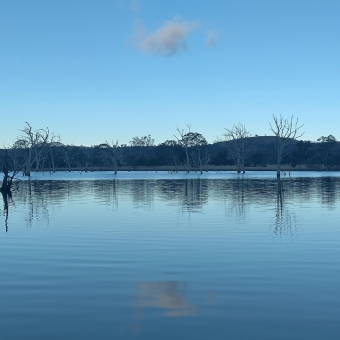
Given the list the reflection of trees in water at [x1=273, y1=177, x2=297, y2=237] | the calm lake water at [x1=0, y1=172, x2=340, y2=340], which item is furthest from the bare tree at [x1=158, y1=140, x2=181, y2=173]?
the calm lake water at [x1=0, y1=172, x2=340, y2=340]

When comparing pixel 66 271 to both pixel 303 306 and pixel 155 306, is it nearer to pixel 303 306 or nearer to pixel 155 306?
pixel 155 306

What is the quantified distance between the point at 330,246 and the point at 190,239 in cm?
322

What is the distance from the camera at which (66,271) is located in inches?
333

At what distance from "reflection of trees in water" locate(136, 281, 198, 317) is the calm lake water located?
14mm

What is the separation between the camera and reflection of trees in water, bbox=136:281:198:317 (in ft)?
19.8

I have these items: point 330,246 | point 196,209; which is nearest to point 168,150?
point 196,209

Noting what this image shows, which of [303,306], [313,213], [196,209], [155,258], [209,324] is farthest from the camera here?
[196,209]

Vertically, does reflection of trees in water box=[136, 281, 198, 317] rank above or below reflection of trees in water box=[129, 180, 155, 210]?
above

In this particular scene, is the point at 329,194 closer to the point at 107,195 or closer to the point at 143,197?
the point at 143,197

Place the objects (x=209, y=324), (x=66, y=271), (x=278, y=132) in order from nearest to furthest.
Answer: (x=209, y=324) < (x=66, y=271) < (x=278, y=132)

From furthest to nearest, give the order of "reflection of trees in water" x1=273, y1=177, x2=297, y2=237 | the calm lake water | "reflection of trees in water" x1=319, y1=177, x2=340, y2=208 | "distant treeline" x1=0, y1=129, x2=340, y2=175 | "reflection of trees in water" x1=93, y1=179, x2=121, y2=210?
"distant treeline" x1=0, y1=129, x2=340, y2=175
"reflection of trees in water" x1=93, y1=179, x2=121, y2=210
"reflection of trees in water" x1=319, y1=177, x2=340, y2=208
"reflection of trees in water" x1=273, y1=177, x2=297, y2=237
the calm lake water

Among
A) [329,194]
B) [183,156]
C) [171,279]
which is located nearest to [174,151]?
[183,156]

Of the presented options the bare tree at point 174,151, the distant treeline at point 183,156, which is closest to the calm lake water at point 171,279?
the distant treeline at point 183,156

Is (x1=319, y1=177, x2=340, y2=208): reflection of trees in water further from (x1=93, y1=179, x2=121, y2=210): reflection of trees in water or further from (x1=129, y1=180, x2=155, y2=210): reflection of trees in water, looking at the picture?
(x1=93, y1=179, x2=121, y2=210): reflection of trees in water
